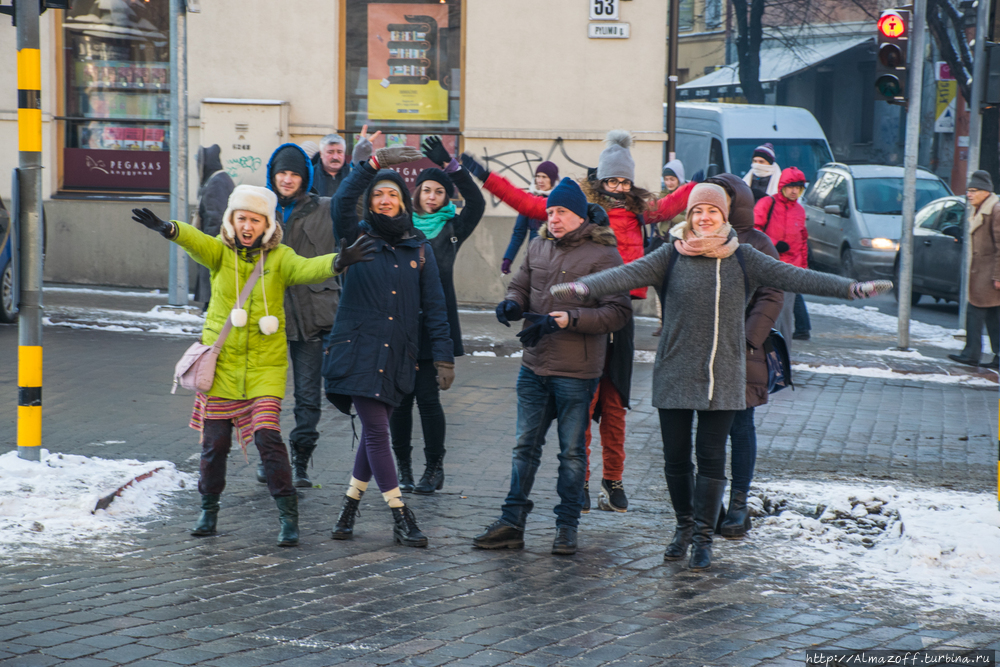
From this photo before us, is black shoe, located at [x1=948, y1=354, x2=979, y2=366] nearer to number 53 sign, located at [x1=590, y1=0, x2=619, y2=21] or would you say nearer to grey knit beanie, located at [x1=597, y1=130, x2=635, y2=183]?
number 53 sign, located at [x1=590, y1=0, x2=619, y2=21]

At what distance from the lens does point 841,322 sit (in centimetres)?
1481

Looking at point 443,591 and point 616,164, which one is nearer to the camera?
point 443,591

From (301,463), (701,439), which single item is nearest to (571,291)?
(701,439)

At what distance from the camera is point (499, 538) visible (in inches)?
219

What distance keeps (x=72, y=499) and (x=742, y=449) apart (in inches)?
132

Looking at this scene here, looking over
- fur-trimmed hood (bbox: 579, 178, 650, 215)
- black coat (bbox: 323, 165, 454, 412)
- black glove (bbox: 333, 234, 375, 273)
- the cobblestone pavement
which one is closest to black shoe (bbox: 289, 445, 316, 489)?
the cobblestone pavement

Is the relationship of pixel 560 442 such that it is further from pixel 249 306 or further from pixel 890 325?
pixel 890 325

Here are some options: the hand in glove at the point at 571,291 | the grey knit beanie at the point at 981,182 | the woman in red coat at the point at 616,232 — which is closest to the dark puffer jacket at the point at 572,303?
the hand in glove at the point at 571,291

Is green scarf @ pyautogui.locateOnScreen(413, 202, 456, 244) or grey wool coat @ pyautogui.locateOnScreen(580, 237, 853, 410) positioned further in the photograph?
green scarf @ pyautogui.locateOnScreen(413, 202, 456, 244)

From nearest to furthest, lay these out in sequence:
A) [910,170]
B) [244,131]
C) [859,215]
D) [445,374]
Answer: [445,374]
[910,170]
[244,131]
[859,215]

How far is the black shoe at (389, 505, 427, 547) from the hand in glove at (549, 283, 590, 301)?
1264 mm

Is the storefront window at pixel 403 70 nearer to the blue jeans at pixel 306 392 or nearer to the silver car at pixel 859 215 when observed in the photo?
the silver car at pixel 859 215

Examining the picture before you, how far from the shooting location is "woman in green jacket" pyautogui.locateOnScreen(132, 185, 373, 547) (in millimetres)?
5551

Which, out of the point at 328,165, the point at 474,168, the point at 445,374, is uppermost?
the point at 328,165
